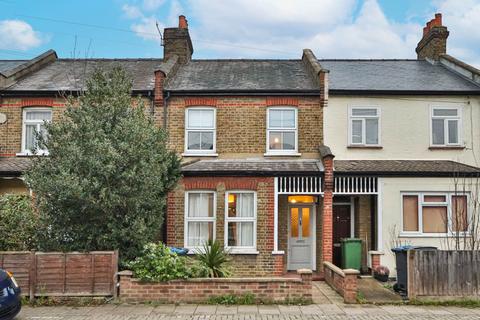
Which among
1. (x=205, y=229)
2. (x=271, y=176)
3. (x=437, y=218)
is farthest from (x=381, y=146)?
(x=205, y=229)

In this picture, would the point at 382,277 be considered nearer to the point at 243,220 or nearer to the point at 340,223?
the point at 340,223

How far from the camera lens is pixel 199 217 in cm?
1477

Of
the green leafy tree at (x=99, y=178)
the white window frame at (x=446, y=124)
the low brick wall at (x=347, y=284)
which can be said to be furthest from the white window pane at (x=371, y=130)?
the green leafy tree at (x=99, y=178)

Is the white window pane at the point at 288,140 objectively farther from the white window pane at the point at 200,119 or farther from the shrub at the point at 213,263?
the shrub at the point at 213,263

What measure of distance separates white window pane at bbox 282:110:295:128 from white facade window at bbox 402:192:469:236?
421 cm

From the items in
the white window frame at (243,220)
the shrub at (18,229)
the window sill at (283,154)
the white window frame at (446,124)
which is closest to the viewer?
the shrub at (18,229)

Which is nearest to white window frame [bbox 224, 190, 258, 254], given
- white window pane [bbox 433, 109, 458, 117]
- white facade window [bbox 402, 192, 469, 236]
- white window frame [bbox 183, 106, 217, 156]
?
white window frame [bbox 183, 106, 217, 156]

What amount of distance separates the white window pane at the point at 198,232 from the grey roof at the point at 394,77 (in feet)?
20.0

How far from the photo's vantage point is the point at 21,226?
37.3 ft

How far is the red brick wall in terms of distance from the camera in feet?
46.8

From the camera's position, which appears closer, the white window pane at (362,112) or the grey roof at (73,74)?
the white window pane at (362,112)

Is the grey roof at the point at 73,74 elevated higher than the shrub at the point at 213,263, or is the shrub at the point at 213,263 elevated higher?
the grey roof at the point at 73,74

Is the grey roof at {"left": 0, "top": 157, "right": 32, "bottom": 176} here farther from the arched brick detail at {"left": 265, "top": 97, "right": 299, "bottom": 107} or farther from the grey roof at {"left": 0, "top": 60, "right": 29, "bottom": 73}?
the arched brick detail at {"left": 265, "top": 97, "right": 299, "bottom": 107}

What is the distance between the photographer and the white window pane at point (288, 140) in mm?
15625
